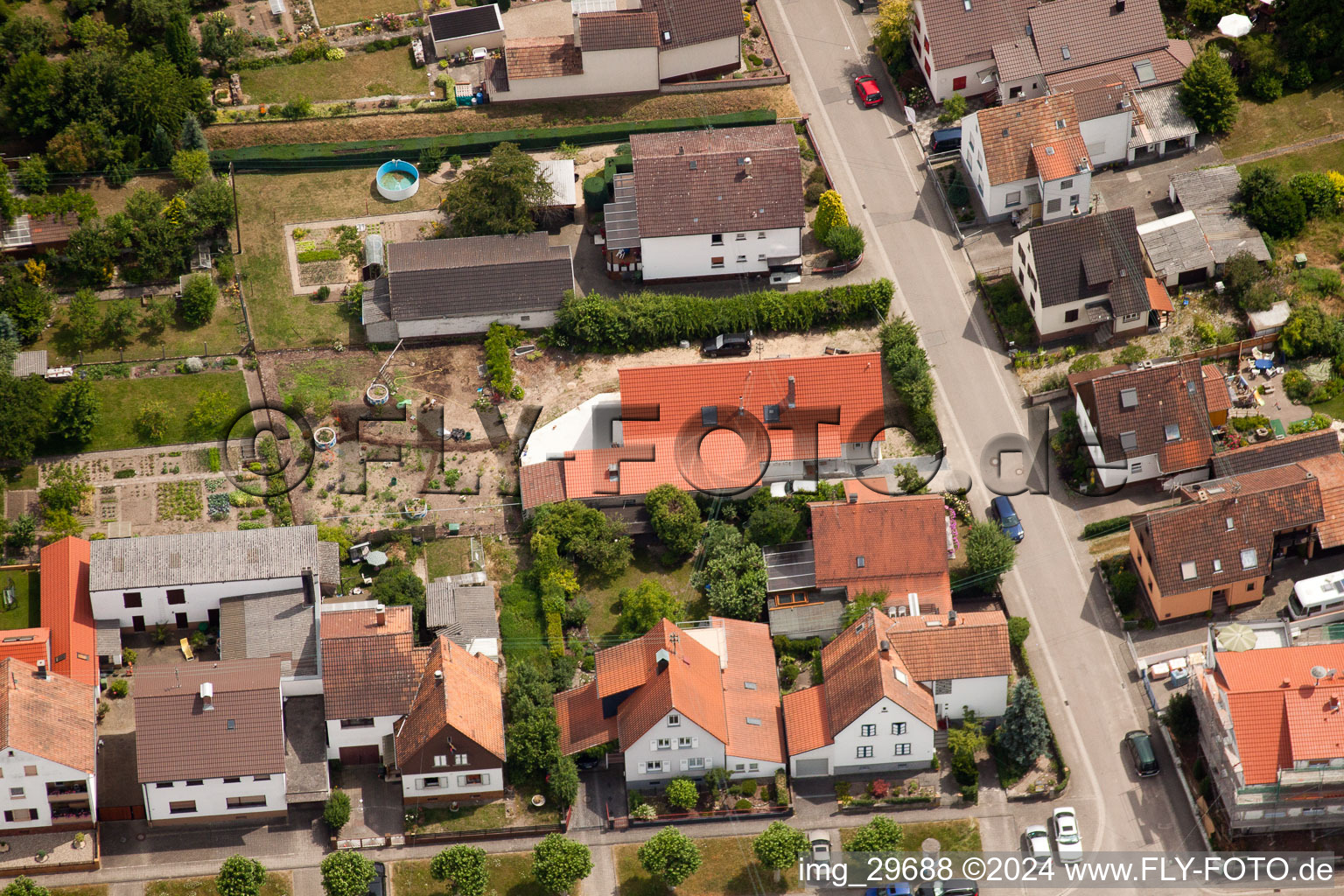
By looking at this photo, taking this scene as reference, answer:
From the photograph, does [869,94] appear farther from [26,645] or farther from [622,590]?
[26,645]

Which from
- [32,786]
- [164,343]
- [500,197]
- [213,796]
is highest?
[500,197]

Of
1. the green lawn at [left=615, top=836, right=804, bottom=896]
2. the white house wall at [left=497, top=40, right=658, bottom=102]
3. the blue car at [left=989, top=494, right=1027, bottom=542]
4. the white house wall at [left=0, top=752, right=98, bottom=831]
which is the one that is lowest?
the green lawn at [left=615, top=836, right=804, bottom=896]

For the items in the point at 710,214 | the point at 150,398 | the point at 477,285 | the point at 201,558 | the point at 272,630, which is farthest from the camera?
the point at 710,214

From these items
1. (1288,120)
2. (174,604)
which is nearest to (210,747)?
(174,604)

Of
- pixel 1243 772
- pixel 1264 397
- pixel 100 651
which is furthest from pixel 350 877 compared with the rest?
pixel 1264 397

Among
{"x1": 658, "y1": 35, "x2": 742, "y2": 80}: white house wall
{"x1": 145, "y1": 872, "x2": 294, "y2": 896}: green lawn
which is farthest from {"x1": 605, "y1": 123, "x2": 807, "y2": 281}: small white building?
{"x1": 145, "y1": 872, "x2": 294, "y2": 896}: green lawn

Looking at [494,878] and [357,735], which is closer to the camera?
[494,878]

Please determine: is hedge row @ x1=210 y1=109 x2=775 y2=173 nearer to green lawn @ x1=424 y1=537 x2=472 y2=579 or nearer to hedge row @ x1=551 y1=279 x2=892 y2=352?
hedge row @ x1=551 y1=279 x2=892 y2=352
